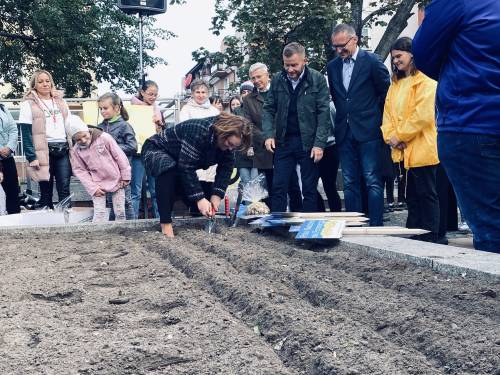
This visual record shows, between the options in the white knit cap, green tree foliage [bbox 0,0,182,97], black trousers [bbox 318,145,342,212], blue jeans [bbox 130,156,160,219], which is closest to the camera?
the white knit cap

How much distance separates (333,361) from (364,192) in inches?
202

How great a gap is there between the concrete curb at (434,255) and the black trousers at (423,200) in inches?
30.5

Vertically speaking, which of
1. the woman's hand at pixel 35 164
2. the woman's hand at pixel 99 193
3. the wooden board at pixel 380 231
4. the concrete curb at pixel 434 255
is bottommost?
the concrete curb at pixel 434 255

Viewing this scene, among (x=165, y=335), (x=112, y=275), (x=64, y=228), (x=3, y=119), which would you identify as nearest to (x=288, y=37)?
(x=3, y=119)

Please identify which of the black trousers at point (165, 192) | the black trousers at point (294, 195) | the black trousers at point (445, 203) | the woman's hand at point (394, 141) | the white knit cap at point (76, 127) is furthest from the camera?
the black trousers at point (294, 195)

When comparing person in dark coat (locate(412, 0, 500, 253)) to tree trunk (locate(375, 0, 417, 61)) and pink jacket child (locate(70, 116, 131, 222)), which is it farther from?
tree trunk (locate(375, 0, 417, 61))

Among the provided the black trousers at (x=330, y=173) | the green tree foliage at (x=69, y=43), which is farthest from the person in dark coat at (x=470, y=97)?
the green tree foliage at (x=69, y=43)

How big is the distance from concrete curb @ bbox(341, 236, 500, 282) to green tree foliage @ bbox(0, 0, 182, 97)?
17171mm

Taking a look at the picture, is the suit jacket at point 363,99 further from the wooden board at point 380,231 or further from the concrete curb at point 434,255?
the concrete curb at point 434,255

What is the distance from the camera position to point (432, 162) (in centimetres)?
611

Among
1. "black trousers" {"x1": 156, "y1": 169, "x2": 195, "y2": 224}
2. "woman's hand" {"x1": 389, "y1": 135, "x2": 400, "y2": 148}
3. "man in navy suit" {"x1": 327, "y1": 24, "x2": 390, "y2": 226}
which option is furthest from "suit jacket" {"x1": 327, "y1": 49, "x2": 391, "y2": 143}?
"black trousers" {"x1": 156, "y1": 169, "x2": 195, "y2": 224}

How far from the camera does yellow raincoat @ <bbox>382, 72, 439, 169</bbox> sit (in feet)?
20.2

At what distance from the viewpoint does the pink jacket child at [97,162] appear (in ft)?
24.5

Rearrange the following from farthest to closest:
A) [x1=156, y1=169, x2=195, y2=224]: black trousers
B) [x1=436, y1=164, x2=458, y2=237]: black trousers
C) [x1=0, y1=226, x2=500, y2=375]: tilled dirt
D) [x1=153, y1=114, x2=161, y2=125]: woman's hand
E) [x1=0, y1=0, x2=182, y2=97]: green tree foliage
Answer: [x1=0, y1=0, x2=182, y2=97]: green tree foliage < [x1=153, y1=114, x2=161, y2=125]: woman's hand < [x1=436, y1=164, x2=458, y2=237]: black trousers < [x1=156, y1=169, x2=195, y2=224]: black trousers < [x1=0, y1=226, x2=500, y2=375]: tilled dirt
